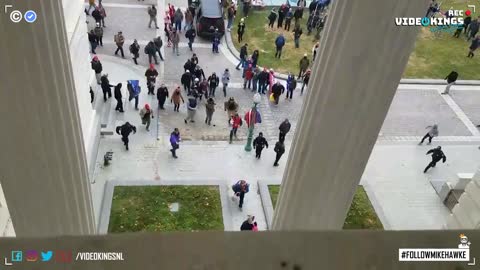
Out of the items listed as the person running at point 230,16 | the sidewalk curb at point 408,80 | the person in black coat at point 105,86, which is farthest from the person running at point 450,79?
the person in black coat at point 105,86

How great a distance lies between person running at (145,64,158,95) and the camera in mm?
19281

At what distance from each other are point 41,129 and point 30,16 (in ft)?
5.77

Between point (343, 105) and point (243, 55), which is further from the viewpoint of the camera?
point (243, 55)

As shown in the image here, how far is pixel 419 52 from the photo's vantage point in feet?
82.7

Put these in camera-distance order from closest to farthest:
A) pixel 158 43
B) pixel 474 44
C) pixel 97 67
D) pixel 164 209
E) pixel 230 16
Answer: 1. pixel 164 209
2. pixel 97 67
3. pixel 158 43
4. pixel 474 44
5. pixel 230 16

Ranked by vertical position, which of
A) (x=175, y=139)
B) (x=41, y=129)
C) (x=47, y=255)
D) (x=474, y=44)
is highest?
(x=47, y=255)

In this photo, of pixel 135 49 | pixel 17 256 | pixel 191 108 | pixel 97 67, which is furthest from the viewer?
pixel 135 49

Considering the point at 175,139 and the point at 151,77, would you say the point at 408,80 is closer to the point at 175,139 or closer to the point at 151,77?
the point at 151,77

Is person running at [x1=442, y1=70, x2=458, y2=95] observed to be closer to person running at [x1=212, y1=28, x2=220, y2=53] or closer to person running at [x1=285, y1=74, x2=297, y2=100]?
person running at [x1=285, y1=74, x2=297, y2=100]

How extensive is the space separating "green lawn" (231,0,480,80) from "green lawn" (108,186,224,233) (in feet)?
30.3

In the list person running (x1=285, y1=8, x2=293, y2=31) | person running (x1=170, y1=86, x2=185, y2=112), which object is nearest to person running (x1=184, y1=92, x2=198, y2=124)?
person running (x1=170, y1=86, x2=185, y2=112)

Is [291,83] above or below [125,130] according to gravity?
above

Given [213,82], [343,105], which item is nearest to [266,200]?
[213,82]

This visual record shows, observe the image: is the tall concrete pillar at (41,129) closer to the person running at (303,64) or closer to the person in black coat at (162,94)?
the person in black coat at (162,94)
